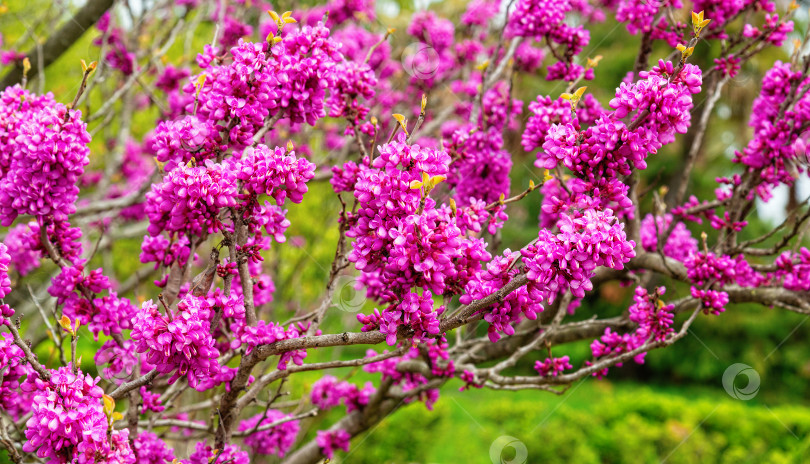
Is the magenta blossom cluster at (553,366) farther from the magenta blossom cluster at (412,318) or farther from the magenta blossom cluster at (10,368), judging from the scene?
the magenta blossom cluster at (10,368)

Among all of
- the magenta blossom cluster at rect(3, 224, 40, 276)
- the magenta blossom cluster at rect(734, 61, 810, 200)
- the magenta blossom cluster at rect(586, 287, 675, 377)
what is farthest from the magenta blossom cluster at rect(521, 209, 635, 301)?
the magenta blossom cluster at rect(3, 224, 40, 276)

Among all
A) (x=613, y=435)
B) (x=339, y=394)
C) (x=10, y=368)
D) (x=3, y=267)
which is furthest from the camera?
(x=613, y=435)

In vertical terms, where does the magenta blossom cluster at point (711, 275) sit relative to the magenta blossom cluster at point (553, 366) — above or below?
above

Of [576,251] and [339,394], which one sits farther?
[339,394]

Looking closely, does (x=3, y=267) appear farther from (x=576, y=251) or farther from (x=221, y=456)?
(x=576, y=251)

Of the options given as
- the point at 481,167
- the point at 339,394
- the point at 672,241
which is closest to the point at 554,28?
the point at 481,167

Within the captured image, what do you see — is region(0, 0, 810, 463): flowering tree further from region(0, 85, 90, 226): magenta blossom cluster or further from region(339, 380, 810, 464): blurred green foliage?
region(339, 380, 810, 464): blurred green foliage

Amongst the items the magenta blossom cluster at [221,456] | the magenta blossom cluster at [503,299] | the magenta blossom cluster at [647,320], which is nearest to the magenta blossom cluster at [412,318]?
the magenta blossom cluster at [503,299]

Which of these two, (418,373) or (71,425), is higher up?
(71,425)

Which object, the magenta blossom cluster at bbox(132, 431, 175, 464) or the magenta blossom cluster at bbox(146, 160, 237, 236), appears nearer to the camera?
the magenta blossom cluster at bbox(146, 160, 237, 236)

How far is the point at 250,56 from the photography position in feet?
7.55

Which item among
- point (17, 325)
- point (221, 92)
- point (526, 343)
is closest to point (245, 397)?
point (17, 325)

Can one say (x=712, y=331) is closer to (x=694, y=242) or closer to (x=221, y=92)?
(x=694, y=242)

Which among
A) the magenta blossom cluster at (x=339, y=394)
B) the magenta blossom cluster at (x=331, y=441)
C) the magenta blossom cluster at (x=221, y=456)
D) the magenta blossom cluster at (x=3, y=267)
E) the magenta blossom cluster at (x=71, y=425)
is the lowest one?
the magenta blossom cluster at (x=331, y=441)
